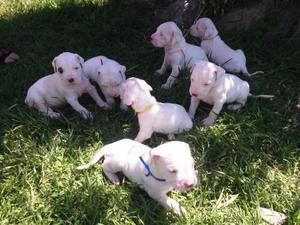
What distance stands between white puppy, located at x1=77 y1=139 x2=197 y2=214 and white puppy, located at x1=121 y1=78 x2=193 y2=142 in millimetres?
376

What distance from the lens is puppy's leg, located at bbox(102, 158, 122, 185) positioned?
4090 millimetres

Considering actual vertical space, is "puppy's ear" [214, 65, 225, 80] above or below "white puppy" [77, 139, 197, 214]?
above

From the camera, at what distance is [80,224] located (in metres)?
3.75

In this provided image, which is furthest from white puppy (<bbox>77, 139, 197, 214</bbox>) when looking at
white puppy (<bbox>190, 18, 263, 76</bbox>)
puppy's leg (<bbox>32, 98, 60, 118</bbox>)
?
white puppy (<bbox>190, 18, 263, 76</bbox>)

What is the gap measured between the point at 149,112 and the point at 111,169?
717 mm

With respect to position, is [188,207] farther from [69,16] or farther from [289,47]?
[69,16]

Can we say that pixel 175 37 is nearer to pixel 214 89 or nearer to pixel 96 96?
pixel 214 89

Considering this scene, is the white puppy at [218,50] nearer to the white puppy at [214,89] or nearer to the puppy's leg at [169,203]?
the white puppy at [214,89]

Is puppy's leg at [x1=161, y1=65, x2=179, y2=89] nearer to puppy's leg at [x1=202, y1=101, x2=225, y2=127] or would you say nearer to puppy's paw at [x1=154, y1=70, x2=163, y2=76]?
puppy's paw at [x1=154, y1=70, x2=163, y2=76]

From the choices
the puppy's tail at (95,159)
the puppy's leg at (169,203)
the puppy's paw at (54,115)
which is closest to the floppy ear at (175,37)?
the puppy's paw at (54,115)

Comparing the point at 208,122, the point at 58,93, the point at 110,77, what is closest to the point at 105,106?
the point at 110,77

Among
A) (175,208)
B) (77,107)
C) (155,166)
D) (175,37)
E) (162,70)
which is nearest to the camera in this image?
(155,166)

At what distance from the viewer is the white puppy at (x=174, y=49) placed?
5.22 metres

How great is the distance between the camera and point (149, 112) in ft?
14.6
